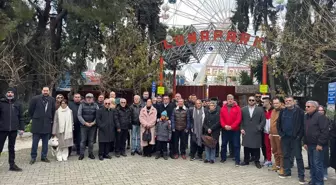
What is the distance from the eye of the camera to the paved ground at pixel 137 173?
5.76 meters

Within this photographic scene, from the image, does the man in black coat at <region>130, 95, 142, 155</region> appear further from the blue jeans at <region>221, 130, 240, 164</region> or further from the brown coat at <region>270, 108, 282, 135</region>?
the brown coat at <region>270, 108, 282, 135</region>

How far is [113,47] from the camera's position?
624 inches

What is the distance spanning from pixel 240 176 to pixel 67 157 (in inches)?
170

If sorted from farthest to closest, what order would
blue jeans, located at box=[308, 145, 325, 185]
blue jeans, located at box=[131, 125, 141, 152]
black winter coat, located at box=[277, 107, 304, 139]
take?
blue jeans, located at box=[131, 125, 141, 152] → black winter coat, located at box=[277, 107, 304, 139] → blue jeans, located at box=[308, 145, 325, 185]

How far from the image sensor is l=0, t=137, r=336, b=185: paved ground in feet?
18.9

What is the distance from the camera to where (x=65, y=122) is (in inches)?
294

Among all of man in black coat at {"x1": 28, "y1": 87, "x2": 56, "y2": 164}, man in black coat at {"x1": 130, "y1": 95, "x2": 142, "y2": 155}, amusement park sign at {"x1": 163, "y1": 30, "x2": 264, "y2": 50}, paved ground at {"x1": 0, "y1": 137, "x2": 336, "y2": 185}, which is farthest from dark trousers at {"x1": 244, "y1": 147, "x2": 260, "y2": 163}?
amusement park sign at {"x1": 163, "y1": 30, "x2": 264, "y2": 50}

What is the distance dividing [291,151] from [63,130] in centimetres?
537

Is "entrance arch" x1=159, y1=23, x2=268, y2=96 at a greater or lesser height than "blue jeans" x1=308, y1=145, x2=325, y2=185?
greater

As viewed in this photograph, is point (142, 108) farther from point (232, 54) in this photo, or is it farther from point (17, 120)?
point (232, 54)

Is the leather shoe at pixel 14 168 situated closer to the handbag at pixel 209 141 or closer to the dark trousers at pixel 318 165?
the handbag at pixel 209 141

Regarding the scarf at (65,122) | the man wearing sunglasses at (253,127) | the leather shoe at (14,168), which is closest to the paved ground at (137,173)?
the leather shoe at (14,168)

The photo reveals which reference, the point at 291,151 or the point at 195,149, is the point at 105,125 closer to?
the point at 195,149

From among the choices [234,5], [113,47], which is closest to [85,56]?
[113,47]
